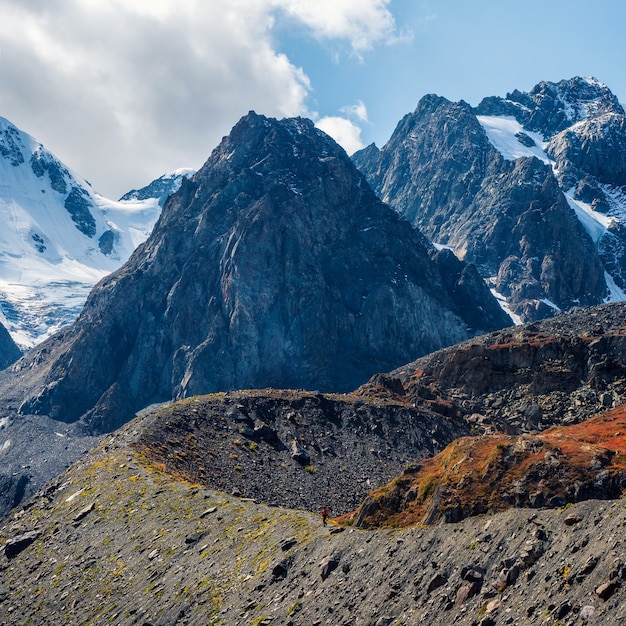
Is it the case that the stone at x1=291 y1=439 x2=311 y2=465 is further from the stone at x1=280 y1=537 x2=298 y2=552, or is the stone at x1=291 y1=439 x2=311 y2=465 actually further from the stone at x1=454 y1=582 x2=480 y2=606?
the stone at x1=454 y1=582 x2=480 y2=606

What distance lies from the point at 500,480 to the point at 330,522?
11.2 meters

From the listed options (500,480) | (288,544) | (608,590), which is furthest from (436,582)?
(288,544)

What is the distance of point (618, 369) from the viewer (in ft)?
359

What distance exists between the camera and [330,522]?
50.5 meters

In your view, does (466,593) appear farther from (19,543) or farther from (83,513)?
(19,543)

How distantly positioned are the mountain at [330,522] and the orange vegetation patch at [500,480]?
5.1 inches

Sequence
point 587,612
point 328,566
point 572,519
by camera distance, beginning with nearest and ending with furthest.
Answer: point 587,612 → point 572,519 → point 328,566

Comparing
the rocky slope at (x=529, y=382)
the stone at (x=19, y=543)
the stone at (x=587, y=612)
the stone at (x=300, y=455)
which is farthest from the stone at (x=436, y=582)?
the rocky slope at (x=529, y=382)

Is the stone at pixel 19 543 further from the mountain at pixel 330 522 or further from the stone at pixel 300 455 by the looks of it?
the stone at pixel 300 455

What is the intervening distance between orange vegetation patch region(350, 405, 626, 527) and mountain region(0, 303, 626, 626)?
0.13 meters

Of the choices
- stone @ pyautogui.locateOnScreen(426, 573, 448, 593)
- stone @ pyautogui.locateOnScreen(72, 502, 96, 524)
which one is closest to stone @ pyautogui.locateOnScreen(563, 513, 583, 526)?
stone @ pyautogui.locateOnScreen(426, 573, 448, 593)

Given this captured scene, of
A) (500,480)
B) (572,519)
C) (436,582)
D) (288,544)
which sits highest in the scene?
(288,544)

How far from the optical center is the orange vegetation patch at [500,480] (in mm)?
43906

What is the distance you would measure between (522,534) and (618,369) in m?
81.8
